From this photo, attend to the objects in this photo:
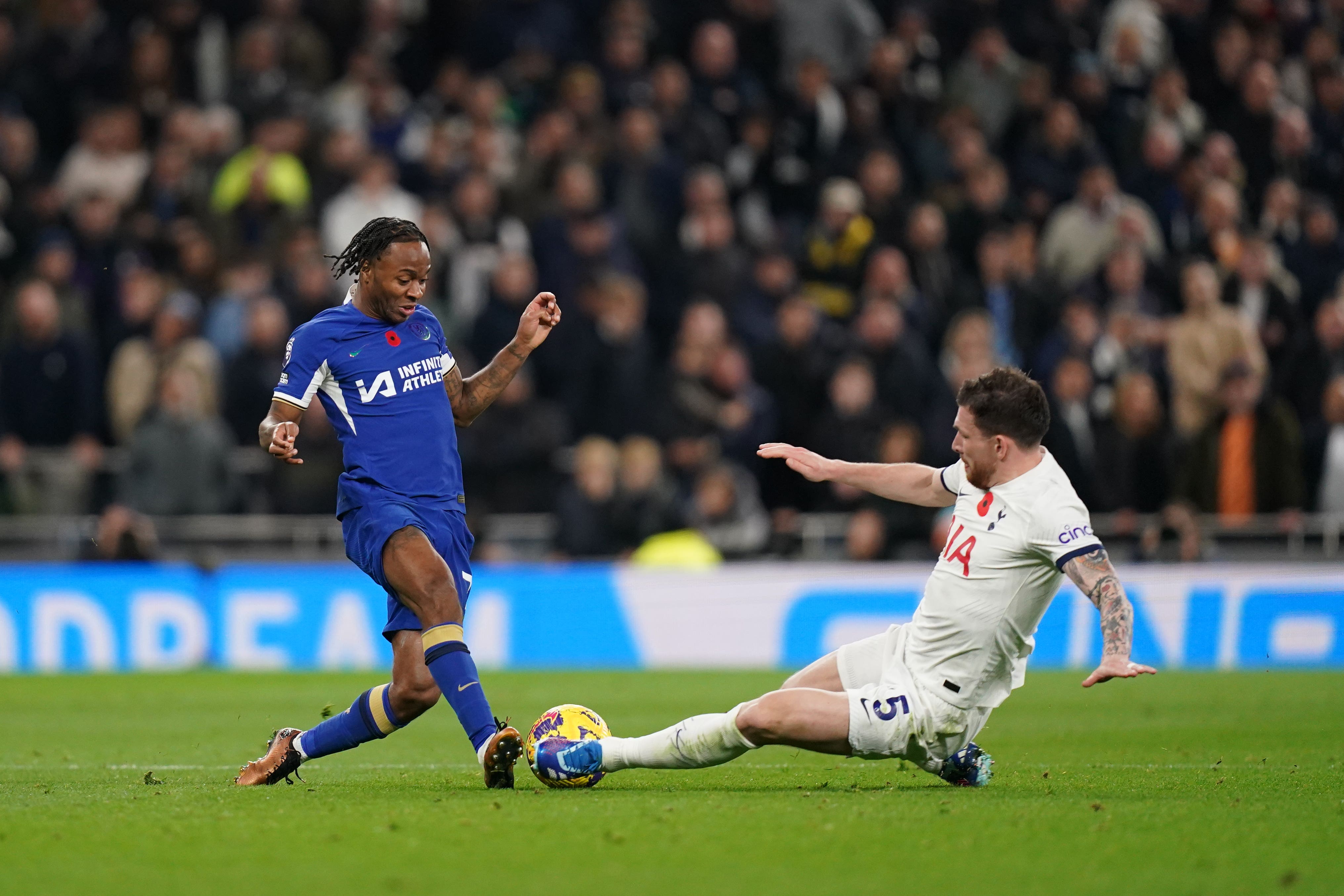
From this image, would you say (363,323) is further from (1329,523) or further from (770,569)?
(1329,523)

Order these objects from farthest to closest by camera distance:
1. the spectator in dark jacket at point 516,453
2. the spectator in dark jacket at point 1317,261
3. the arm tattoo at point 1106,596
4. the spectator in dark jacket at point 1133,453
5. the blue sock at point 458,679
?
the spectator in dark jacket at point 1317,261 < the spectator in dark jacket at point 516,453 < the spectator in dark jacket at point 1133,453 < the blue sock at point 458,679 < the arm tattoo at point 1106,596

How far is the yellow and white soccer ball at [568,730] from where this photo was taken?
6.67 m

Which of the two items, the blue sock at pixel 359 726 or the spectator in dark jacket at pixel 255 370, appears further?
the spectator in dark jacket at pixel 255 370

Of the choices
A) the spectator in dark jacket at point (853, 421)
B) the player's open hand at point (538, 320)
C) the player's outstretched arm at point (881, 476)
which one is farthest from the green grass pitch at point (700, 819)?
the spectator in dark jacket at point (853, 421)

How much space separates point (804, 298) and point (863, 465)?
9008mm

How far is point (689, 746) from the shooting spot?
6254mm

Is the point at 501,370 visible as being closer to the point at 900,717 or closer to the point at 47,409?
the point at 900,717

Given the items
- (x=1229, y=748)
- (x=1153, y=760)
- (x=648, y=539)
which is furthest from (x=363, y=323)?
(x=648, y=539)

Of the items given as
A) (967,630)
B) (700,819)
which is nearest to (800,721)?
(700,819)

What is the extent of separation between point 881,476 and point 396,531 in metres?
1.85

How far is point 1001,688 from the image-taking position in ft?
20.7

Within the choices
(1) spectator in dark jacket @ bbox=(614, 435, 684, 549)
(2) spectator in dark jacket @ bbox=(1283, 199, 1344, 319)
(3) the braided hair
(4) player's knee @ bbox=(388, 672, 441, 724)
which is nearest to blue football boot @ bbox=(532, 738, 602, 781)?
(4) player's knee @ bbox=(388, 672, 441, 724)

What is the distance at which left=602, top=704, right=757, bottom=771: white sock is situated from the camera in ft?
20.3

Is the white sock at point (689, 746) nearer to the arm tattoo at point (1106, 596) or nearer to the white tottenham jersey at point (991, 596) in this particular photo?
the white tottenham jersey at point (991, 596)
